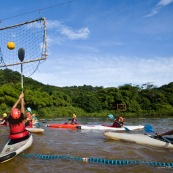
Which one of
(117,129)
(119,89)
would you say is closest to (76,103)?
(119,89)

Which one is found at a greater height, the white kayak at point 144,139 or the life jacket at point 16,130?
the life jacket at point 16,130

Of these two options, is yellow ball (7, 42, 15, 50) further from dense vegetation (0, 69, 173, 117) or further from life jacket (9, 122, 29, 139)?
dense vegetation (0, 69, 173, 117)

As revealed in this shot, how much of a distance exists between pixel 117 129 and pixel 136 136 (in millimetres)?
5454

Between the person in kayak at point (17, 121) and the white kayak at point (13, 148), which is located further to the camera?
the person in kayak at point (17, 121)

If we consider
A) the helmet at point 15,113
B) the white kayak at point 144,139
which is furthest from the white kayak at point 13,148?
the white kayak at point 144,139

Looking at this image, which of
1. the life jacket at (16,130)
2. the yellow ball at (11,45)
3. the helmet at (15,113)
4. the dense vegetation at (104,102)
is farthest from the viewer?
the dense vegetation at (104,102)

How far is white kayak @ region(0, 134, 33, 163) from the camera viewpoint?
7.02 m

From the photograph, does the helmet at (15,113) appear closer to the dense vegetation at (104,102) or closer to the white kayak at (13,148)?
the white kayak at (13,148)

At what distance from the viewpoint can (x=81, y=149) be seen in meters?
9.90

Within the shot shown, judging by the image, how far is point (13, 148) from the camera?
7707mm

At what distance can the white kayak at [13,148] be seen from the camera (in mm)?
7021

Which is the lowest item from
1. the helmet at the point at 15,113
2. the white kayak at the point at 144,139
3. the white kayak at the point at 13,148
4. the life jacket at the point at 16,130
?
the white kayak at the point at 144,139

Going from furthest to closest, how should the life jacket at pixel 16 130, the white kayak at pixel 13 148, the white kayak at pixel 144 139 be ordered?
the white kayak at pixel 144 139, the life jacket at pixel 16 130, the white kayak at pixel 13 148

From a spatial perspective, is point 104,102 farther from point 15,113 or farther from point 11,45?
point 15,113
